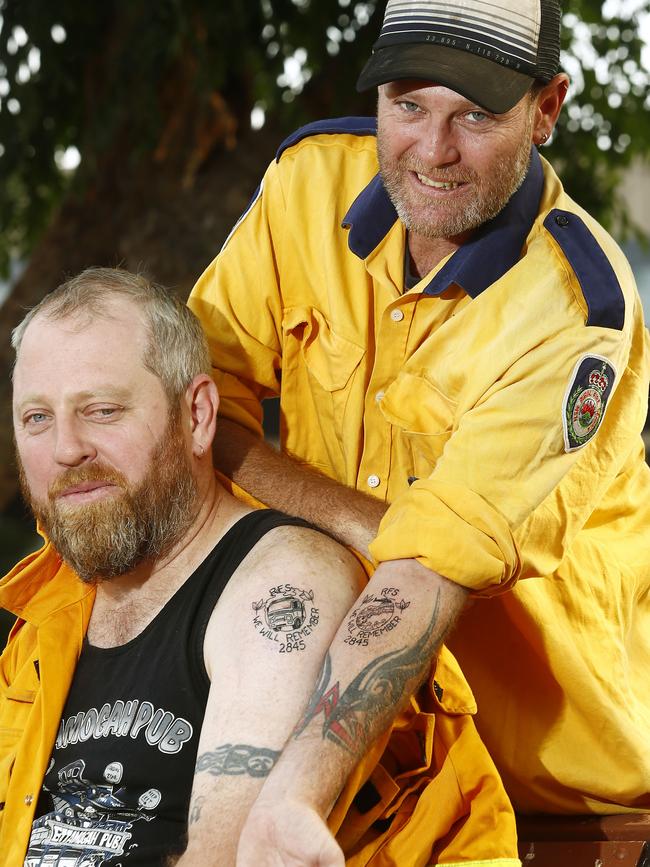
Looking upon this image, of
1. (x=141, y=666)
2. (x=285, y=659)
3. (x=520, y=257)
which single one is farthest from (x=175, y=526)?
(x=520, y=257)

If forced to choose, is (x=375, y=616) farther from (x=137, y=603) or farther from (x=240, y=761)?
(x=137, y=603)

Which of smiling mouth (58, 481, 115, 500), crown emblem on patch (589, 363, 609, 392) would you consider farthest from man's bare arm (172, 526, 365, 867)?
crown emblem on patch (589, 363, 609, 392)

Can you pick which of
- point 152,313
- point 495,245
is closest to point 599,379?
point 495,245

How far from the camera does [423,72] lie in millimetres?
2271

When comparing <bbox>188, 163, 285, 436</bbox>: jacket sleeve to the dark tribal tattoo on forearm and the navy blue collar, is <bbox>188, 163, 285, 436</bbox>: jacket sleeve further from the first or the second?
the dark tribal tattoo on forearm

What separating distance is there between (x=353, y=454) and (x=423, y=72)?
29.7 inches

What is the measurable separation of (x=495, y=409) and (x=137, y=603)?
0.72 m

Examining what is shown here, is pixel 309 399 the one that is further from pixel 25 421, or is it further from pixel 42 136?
pixel 42 136

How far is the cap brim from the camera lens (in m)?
2.27

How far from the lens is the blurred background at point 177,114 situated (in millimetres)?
5898

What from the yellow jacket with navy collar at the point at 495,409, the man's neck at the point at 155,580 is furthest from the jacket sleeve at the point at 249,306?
the man's neck at the point at 155,580

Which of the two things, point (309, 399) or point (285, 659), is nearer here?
point (285, 659)

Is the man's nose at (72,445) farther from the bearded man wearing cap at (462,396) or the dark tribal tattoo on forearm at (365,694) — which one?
the dark tribal tattoo on forearm at (365,694)

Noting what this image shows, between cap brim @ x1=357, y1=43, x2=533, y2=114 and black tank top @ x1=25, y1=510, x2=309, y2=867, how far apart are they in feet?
2.58
